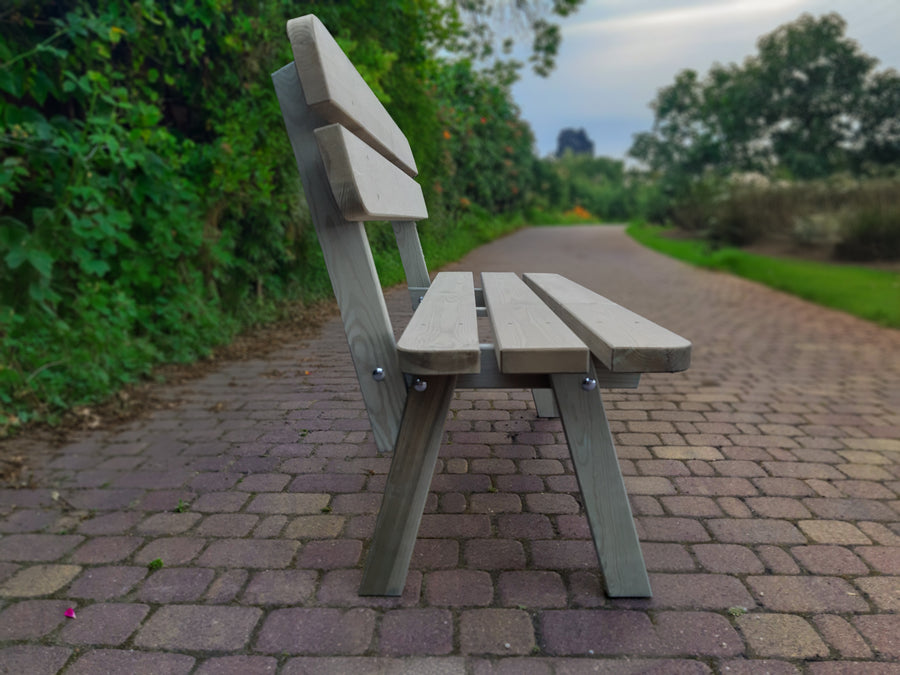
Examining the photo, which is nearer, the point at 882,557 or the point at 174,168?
the point at 882,557

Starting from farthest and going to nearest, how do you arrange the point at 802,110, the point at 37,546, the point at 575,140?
1. the point at 575,140
2. the point at 802,110
3. the point at 37,546

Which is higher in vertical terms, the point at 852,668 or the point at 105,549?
the point at 105,549

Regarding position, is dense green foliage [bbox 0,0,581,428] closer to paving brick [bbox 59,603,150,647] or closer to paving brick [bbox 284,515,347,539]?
paving brick [bbox 284,515,347,539]

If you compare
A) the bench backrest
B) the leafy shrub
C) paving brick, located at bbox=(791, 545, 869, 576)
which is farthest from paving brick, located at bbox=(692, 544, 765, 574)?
the leafy shrub

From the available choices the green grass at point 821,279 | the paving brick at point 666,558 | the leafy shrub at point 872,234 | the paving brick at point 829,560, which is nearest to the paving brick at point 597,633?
the paving brick at point 666,558

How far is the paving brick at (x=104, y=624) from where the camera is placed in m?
1.46

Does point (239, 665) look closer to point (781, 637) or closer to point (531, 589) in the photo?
point (531, 589)

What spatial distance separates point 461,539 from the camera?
1.89m

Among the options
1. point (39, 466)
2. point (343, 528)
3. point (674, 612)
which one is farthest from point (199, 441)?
point (674, 612)

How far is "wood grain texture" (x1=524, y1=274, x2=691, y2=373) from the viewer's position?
4.32ft

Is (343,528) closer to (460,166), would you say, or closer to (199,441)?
(199,441)

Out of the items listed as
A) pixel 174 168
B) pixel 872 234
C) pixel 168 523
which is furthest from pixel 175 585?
pixel 872 234

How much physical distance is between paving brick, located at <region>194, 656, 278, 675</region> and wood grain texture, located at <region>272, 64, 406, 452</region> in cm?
62

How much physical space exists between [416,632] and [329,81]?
1.22m
